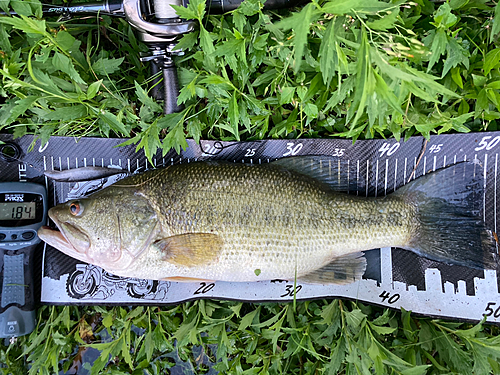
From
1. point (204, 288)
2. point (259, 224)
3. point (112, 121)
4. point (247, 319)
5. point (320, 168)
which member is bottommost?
point (247, 319)

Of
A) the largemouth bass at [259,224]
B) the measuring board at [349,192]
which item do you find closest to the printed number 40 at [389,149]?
the measuring board at [349,192]

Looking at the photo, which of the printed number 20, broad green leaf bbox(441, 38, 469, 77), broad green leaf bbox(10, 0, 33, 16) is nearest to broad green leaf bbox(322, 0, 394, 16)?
broad green leaf bbox(441, 38, 469, 77)

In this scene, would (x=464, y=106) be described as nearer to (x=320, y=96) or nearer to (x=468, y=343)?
(x=320, y=96)

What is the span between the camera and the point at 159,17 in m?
2.04

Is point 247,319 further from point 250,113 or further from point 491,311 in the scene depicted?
point 491,311

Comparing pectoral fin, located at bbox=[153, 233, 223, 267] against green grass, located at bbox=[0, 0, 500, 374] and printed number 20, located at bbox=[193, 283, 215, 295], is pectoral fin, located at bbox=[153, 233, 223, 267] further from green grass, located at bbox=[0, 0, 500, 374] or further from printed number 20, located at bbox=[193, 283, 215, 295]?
green grass, located at bbox=[0, 0, 500, 374]

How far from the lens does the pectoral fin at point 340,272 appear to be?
7.67 ft

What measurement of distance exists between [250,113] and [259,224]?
81cm

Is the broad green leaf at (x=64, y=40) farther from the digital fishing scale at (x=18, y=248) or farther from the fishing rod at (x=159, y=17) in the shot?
the digital fishing scale at (x=18, y=248)

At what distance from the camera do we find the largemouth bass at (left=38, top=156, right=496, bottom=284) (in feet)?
7.16

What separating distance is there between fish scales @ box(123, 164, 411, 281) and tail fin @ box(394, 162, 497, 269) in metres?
0.14

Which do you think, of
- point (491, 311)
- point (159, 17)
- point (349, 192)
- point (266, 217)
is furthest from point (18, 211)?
point (491, 311)

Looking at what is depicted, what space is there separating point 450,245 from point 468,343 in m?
0.64

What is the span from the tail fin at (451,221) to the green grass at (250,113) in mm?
392
